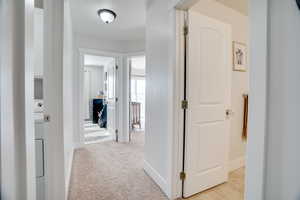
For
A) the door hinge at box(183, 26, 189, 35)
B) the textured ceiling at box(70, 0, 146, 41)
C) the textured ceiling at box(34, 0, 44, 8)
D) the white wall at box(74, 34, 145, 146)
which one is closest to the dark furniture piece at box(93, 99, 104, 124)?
the white wall at box(74, 34, 145, 146)

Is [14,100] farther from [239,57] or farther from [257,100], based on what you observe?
[239,57]

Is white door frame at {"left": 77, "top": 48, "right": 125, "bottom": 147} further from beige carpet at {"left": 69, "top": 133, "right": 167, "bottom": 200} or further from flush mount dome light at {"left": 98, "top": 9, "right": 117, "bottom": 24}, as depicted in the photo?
flush mount dome light at {"left": 98, "top": 9, "right": 117, "bottom": 24}

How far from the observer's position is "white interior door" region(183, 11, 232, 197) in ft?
5.54

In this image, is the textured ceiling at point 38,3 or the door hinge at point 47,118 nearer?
the door hinge at point 47,118

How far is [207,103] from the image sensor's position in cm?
180

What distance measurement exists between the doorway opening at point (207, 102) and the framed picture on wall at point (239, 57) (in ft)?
1.41

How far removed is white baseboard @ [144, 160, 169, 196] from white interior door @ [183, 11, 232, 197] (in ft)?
0.79

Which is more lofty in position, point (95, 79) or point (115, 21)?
point (115, 21)

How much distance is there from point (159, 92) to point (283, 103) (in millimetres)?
1388

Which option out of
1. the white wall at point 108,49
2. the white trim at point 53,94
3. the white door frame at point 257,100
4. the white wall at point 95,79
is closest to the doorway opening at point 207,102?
the white door frame at point 257,100

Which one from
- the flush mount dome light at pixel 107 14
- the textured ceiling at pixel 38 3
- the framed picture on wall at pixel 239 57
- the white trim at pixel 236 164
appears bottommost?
the white trim at pixel 236 164

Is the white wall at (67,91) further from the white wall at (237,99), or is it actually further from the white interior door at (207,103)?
the white wall at (237,99)

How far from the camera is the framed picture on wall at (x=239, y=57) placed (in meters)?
2.31

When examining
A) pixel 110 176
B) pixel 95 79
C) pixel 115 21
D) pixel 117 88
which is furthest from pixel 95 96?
pixel 110 176
